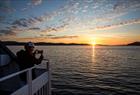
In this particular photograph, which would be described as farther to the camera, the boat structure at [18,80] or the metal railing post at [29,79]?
the boat structure at [18,80]

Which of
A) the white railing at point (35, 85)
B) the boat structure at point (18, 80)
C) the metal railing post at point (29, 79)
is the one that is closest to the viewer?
the white railing at point (35, 85)

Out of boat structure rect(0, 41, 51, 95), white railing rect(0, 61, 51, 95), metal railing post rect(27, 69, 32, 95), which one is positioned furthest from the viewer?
boat structure rect(0, 41, 51, 95)

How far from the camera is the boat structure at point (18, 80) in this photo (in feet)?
22.4

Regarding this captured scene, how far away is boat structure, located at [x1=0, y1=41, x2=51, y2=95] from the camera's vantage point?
6.82 metres

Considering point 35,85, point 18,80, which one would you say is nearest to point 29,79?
point 35,85

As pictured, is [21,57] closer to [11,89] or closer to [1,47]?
[11,89]

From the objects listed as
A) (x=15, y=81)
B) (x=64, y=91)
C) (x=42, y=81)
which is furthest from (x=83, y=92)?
(x=15, y=81)

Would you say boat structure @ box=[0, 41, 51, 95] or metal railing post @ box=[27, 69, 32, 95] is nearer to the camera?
metal railing post @ box=[27, 69, 32, 95]

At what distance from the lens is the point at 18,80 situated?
324 inches

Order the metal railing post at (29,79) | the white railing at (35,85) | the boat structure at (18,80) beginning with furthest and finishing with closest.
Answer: the boat structure at (18,80) < the metal railing post at (29,79) < the white railing at (35,85)

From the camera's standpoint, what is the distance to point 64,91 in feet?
59.8

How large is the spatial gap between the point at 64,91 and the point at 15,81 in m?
10.6

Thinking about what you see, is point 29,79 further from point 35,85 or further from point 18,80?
point 18,80

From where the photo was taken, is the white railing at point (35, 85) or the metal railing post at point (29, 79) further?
the metal railing post at point (29, 79)
